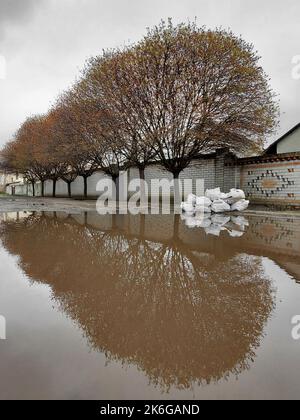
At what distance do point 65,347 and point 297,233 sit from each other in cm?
733

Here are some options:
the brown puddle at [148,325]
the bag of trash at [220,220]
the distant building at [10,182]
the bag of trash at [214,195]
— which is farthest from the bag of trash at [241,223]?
the distant building at [10,182]

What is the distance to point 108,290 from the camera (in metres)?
3.26

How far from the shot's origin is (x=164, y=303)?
292 cm

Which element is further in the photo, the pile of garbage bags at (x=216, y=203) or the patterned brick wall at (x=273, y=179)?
the patterned brick wall at (x=273, y=179)

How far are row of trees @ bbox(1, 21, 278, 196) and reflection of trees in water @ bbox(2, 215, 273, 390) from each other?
11.6 m

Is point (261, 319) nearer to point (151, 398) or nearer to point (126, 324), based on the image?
point (126, 324)

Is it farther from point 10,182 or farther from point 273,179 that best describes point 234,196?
point 10,182

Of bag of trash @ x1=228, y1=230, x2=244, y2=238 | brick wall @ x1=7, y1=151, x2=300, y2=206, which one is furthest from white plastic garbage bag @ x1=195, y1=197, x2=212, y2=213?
brick wall @ x1=7, y1=151, x2=300, y2=206

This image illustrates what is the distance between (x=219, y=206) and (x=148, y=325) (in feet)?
36.3

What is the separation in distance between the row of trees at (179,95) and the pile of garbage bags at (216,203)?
11.6ft

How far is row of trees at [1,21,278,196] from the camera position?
14.3 m

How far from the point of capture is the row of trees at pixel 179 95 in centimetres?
1427

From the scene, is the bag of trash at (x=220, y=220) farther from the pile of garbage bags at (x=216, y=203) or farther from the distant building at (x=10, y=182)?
the distant building at (x=10, y=182)

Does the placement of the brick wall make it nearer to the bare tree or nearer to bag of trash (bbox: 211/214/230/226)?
the bare tree
